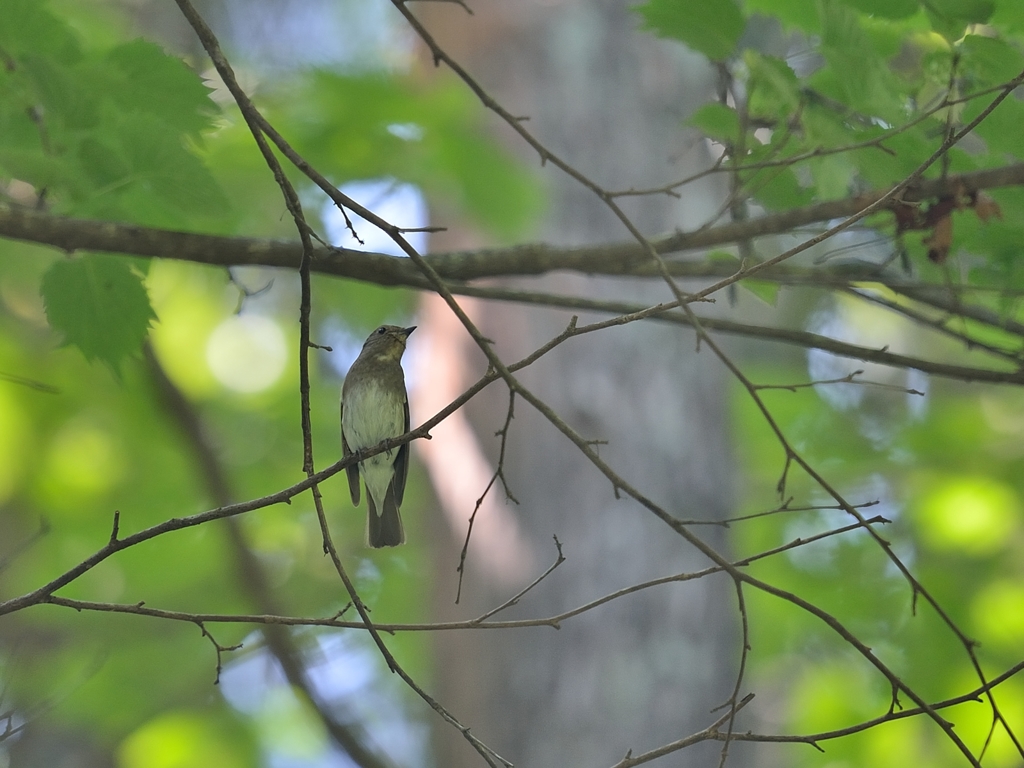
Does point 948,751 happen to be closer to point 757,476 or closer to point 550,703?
point 757,476

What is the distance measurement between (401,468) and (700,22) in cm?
240

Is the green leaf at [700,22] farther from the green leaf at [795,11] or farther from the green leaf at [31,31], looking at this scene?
the green leaf at [31,31]

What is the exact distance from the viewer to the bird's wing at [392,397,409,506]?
4.09 metres

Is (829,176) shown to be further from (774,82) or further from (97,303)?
(97,303)

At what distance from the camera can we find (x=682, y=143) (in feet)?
18.2

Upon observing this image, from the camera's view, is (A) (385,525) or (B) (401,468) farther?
(B) (401,468)

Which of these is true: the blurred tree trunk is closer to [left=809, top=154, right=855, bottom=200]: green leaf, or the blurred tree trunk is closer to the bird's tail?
the bird's tail

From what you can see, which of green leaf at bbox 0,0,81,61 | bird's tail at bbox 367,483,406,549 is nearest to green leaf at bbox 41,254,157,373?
green leaf at bbox 0,0,81,61

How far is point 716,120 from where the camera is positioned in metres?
2.67

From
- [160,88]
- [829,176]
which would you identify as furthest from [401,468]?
[829,176]

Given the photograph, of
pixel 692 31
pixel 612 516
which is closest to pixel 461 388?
pixel 612 516

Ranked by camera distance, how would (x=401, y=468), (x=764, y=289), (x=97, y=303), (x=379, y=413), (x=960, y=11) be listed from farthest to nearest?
1. (x=401, y=468)
2. (x=379, y=413)
3. (x=764, y=289)
4. (x=97, y=303)
5. (x=960, y=11)

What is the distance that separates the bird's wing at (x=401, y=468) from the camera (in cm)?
409

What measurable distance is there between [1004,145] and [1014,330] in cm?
62
